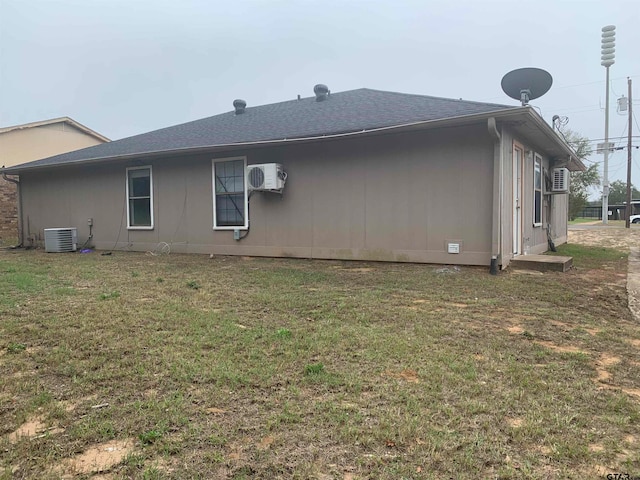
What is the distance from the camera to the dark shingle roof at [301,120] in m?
6.75

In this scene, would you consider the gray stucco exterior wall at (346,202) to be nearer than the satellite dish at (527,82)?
Yes

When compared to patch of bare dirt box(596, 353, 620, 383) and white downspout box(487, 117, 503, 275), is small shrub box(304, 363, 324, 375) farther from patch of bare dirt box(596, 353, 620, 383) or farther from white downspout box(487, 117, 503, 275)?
white downspout box(487, 117, 503, 275)

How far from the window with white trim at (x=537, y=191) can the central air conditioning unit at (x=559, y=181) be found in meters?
0.90

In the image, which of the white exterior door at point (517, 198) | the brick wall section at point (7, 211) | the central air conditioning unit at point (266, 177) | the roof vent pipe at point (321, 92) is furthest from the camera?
the brick wall section at point (7, 211)

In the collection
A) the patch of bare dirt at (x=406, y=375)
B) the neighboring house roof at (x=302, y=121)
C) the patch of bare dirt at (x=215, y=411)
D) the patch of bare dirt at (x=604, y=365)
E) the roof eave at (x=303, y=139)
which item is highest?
the neighboring house roof at (x=302, y=121)

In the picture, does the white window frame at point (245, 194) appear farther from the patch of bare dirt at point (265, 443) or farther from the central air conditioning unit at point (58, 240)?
the patch of bare dirt at point (265, 443)

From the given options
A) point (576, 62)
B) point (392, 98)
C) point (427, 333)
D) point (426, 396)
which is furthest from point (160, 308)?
point (576, 62)

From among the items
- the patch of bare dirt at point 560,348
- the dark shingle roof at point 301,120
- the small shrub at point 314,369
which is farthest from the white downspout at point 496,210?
the small shrub at point 314,369

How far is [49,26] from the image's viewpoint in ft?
45.9

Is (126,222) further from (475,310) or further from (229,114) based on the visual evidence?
(475,310)

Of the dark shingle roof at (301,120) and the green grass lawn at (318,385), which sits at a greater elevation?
the dark shingle roof at (301,120)

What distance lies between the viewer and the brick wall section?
14.6 metres

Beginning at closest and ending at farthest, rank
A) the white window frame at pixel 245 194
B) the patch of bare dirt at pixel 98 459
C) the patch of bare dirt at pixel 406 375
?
the patch of bare dirt at pixel 98 459 → the patch of bare dirt at pixel 406 375 → the white window frame at pixel 245 194

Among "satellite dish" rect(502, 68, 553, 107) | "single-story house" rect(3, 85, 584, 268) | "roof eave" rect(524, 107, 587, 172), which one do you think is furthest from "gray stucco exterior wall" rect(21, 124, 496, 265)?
"satellite dish" rect(502, 68, 553, 107)
